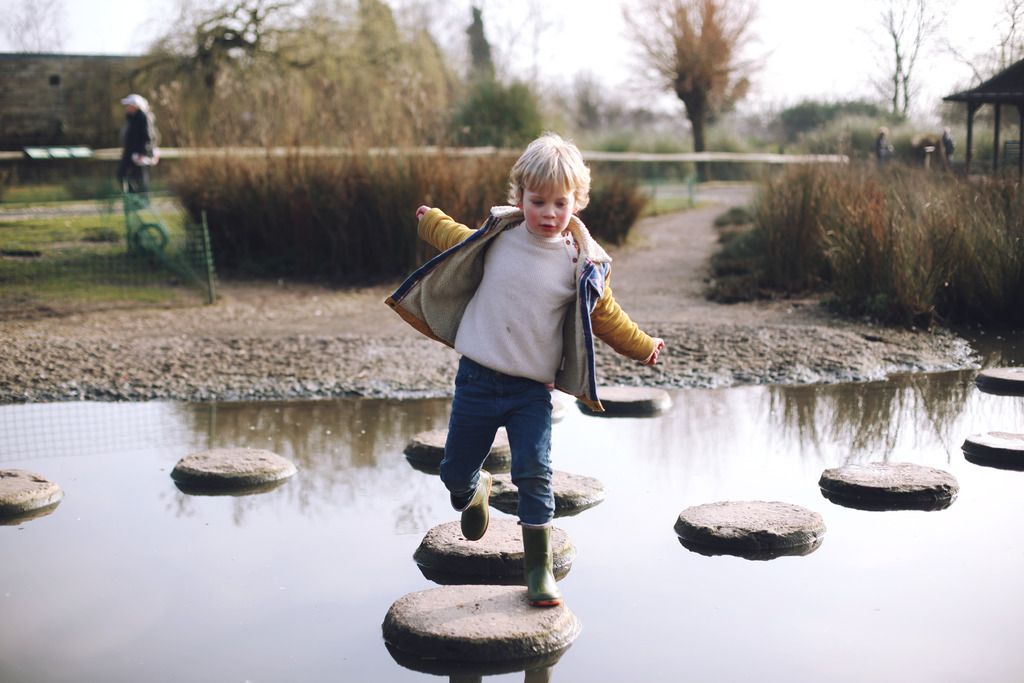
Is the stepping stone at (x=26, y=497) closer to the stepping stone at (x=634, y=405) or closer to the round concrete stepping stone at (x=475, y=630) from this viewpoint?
the round concrete stepping stone at (x=475, y=630)

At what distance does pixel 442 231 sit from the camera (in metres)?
3.62

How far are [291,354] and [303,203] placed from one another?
437cm

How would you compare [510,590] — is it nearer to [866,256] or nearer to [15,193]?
[866,256]

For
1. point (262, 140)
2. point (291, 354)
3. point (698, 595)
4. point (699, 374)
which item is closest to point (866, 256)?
point (699, 374)

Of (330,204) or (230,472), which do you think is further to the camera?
(330,204)

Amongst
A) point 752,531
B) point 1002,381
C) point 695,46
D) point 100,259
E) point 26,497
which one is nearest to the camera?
point 752,531

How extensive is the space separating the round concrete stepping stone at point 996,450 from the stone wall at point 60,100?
69.2 ft

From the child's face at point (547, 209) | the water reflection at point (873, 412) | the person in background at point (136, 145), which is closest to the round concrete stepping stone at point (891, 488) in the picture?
the water reflection at point (873, 412)

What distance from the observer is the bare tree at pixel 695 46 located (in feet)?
108

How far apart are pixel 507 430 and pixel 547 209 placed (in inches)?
25.2

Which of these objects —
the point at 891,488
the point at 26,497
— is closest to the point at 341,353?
the point at 26,497

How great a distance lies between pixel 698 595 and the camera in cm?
335

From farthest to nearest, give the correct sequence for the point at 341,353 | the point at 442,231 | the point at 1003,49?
the point at 1003,49 → the point at 341,353 → the point at 442,231

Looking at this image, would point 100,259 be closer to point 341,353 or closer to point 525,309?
point 341,353
